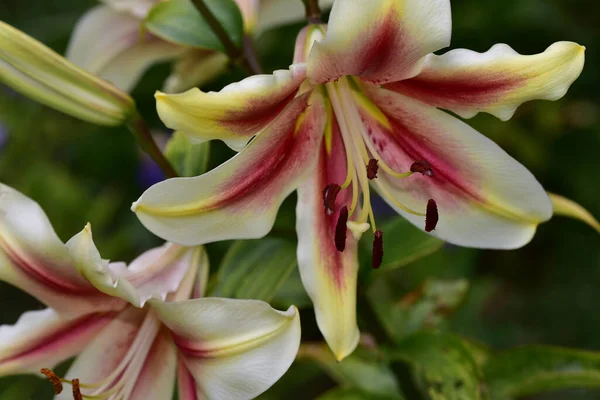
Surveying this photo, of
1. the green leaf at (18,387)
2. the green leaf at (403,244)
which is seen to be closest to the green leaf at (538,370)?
the green leaf at (403,244)

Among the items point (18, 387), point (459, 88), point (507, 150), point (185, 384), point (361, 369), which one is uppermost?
point (459, 88)

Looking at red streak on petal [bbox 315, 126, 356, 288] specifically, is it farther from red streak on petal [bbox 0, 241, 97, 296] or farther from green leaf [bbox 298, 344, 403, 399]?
green leaf [bbox 298, 344, 403, 399]

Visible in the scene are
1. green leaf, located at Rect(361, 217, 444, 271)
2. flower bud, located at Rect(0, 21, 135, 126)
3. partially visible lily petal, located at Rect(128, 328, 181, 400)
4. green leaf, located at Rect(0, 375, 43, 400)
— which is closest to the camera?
flower bud, located at Rect(0, 21, 135, 126)

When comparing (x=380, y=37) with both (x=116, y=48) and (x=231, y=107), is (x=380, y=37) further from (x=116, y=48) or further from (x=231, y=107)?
(x=116, y=48)

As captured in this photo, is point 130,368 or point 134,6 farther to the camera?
point 134,6

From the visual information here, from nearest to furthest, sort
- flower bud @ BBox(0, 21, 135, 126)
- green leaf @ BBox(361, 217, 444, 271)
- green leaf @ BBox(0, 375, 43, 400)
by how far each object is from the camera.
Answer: flower bud @ BBox(0, 21, 135, 126)
green leaf @ BBox(361, 217, 444, 271)
green leaf @ BBox(0, 375, 43, 400)

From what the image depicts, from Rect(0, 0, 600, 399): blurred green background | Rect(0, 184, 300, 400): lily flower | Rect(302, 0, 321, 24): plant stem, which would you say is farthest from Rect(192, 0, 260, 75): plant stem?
Rect(0, 0, 600, 399): blurred green background

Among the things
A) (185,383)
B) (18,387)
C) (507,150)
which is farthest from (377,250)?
(507,150)
